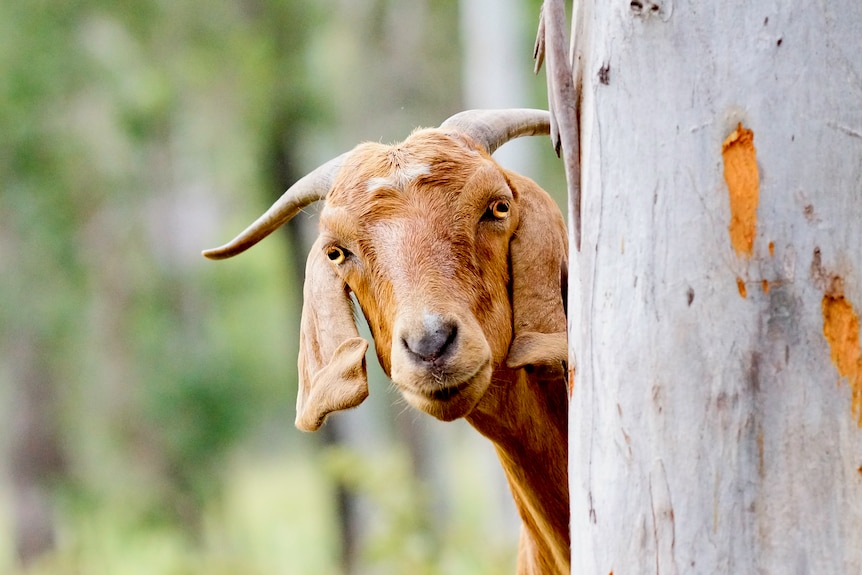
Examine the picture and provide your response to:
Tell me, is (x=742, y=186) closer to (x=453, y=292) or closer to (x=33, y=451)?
(x=453, y=292)

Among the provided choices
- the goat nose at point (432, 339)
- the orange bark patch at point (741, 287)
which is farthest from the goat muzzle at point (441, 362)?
the orange bark patch at point (741, 287)

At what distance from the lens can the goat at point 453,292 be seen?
326 cm

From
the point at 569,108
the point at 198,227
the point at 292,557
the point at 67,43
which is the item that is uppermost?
the point at 67,43

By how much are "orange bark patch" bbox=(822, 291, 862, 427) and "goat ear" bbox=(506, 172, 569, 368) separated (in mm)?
978

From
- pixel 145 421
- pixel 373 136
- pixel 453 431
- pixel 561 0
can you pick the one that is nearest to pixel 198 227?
pixel 145 421

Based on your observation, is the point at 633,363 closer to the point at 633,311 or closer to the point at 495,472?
the point at 633,311

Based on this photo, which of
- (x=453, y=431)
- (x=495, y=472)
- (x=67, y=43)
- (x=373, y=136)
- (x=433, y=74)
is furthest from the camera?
(x=453, y=431)

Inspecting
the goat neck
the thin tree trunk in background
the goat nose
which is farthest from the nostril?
the thin tree trunk in background

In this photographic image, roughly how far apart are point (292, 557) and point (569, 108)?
26388 millimetres

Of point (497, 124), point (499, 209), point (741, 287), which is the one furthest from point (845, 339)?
point (497, 124)

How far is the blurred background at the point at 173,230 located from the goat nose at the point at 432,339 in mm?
12708

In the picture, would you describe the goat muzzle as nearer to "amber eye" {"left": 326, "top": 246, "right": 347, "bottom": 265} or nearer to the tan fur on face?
the tan fur on face

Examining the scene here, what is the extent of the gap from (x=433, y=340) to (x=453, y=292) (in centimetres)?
21

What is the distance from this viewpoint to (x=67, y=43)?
2055cm
